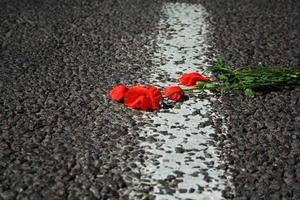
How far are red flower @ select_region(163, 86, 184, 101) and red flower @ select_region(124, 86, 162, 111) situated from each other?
0.07 meters

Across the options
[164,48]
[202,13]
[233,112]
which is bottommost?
[233,112]

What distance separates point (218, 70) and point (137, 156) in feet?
3.34

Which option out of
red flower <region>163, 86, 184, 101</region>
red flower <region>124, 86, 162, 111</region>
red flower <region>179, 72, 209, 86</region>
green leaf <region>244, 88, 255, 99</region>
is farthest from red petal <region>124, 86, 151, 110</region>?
green leaf <region>244, 88, 255, 99</region>

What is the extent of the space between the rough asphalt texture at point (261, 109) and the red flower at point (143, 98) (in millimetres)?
309

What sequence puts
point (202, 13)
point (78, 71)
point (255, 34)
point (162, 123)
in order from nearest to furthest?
point (162, 123) < point (78, 71) < point (255, 34) < point (202, 13)

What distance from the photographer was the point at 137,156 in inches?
84.8

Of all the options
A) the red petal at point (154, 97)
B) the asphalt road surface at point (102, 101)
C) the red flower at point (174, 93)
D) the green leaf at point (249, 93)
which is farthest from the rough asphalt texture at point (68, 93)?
the green leaf at point (249, 93)

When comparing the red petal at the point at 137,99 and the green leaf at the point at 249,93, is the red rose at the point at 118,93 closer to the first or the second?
the red petal at the point at 137,99

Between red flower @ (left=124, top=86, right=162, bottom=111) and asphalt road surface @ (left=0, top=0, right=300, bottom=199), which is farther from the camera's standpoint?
red flower @ (left=124, top=86, right=162, bottom=111)

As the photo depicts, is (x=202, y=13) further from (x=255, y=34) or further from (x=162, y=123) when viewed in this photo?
(x=162, y=123)

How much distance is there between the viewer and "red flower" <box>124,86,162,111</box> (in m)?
2.54

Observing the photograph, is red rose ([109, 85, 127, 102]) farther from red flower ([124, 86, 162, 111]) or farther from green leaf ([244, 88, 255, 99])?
green leaf ([244, 88, 255, 99])

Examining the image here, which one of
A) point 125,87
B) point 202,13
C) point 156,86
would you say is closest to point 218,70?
point 156,86

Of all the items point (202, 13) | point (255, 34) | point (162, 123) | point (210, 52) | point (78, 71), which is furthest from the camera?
point (202, 13)
